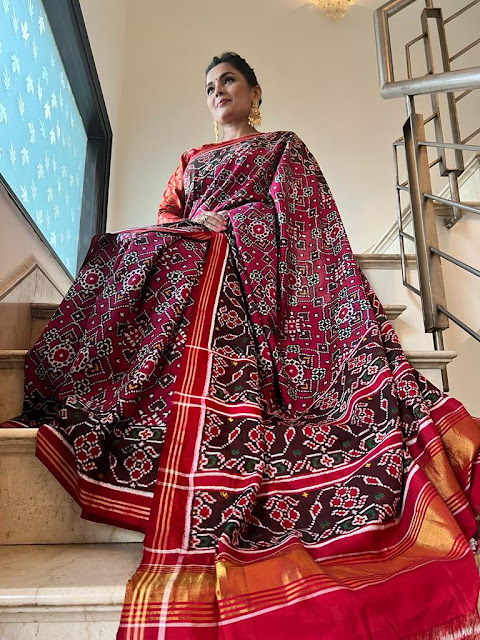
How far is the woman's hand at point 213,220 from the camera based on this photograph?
5.60 ft

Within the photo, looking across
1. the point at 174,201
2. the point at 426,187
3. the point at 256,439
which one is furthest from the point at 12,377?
the point at 426,187

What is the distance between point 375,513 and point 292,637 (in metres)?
0.32

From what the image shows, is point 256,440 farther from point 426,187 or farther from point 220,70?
point 220,70

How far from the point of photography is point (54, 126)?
7.70 ft

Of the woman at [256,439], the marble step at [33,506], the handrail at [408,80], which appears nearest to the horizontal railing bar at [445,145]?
the handrail at [408,80]

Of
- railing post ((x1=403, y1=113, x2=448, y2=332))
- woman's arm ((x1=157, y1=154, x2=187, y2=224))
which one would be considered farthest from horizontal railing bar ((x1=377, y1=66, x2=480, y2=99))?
woman's arm ((x1=157, y1=154, x2=187, y2=224))

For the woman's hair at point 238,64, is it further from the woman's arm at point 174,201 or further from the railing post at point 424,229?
the railing post at point 424,229

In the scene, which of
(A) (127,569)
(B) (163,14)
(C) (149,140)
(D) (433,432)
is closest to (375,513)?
(D) (433,432)

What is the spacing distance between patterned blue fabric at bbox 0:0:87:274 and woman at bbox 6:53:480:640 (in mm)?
625

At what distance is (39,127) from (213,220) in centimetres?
92

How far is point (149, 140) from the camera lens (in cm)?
357

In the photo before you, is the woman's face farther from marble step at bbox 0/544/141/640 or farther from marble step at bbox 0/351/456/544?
marble step at bbox 0/544/141/640

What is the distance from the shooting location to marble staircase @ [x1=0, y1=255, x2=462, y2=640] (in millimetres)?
698

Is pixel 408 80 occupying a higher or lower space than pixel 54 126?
lower
